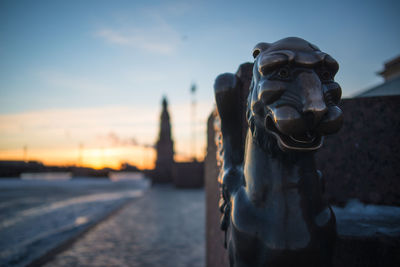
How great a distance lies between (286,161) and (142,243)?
16.4 ft

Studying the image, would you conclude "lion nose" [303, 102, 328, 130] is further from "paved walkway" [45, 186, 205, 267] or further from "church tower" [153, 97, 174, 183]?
"church tower" [153, 97, 174, 183]

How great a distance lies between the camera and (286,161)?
36.0 inches

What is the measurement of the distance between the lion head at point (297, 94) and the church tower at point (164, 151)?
968 inches

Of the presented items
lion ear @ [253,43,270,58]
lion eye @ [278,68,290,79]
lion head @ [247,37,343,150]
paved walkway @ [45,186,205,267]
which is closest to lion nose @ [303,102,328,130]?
lion head @ [247,37,343,150]

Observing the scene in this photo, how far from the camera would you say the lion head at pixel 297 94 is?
2.41 feet

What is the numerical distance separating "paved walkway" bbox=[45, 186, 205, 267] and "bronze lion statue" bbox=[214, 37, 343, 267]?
11.8ft

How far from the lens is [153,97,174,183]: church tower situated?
25281 mm

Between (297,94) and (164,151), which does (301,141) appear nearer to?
(297,94)

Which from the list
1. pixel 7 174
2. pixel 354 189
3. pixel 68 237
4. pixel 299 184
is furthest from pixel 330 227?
pixel 7 174

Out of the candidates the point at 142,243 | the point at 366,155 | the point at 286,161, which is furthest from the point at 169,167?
the point at 286,161

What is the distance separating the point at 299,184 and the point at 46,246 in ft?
17.7

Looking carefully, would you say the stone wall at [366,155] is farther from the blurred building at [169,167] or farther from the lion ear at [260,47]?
the blurred building at [169,167]

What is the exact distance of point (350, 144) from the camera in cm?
176

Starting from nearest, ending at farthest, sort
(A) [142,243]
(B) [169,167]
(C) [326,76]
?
1. (C) [326,76]
2. (A) [142,243]
3. (B) [169,167]
